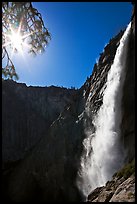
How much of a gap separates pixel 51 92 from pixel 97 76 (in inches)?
1502

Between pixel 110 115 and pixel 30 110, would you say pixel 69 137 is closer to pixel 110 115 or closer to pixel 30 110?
pixel 110 115

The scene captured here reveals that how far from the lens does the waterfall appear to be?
2116 centimetres

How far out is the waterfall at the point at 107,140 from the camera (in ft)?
69.4

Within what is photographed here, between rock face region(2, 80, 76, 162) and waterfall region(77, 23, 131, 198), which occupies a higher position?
rock face region(2, 80, 76, 162)

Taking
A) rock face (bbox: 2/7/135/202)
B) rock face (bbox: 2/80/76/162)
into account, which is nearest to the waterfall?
rock face (bbox: 2/7/135/202)

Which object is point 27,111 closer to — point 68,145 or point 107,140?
point 68,145

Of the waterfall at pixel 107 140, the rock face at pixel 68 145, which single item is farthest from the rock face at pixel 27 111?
the waterfall at pixel 107 140

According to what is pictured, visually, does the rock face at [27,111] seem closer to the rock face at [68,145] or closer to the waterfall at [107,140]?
the rock face at [68,145]

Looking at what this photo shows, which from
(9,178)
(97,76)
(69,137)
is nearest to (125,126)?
(97,76)

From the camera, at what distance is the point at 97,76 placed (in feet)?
108

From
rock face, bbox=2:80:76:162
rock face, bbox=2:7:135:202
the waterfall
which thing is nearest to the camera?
the waterfall

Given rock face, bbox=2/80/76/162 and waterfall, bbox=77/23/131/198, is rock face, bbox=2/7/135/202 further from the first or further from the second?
rock face, bbox=2/80/76/162

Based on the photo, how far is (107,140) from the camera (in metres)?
23.2

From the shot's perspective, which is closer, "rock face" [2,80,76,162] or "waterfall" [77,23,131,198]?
"waterfall" [77,23,131,198]
